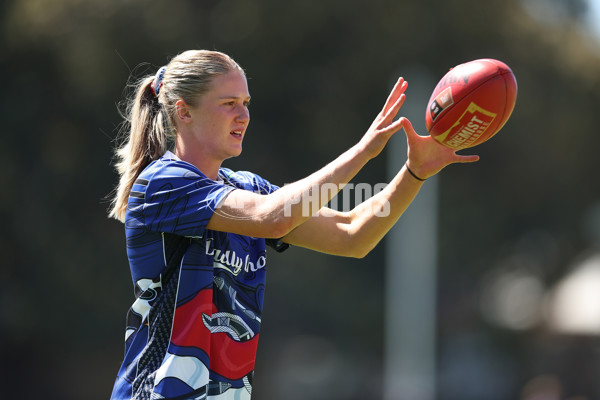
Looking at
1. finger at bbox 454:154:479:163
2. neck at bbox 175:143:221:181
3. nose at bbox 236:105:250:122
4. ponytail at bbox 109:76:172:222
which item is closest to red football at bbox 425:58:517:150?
finger at bbox 454:154:479:163

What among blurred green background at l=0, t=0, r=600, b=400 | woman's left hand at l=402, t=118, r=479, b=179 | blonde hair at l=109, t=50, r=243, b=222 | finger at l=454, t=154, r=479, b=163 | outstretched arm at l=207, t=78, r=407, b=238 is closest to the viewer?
outstretched arm at l=207, t=78, r=407, b=238

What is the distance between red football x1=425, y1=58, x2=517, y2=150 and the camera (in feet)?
11.3

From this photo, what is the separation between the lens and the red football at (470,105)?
346cm

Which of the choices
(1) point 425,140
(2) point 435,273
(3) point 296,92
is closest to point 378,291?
(2) point 435,273

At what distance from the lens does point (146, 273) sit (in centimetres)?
312

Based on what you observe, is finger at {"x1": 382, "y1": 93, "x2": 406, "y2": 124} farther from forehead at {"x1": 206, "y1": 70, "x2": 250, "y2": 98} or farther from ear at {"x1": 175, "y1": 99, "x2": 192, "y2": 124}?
ear at {"x1": 175, "y1": 99, "x2": 192, "y2": 124}

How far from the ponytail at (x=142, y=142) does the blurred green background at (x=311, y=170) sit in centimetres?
1241

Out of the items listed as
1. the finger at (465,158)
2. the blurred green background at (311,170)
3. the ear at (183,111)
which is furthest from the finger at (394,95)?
the blurred green background at (311,170)

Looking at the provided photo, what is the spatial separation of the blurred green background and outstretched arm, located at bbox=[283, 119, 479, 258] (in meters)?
12.4

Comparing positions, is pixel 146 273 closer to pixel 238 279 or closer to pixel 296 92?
pixel 238 279

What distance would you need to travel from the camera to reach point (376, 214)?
3.56 meters

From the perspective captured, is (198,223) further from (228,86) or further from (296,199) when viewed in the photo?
(228,86)

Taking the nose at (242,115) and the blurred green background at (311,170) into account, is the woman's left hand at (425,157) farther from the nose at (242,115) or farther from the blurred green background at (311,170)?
the blurred green background at (311,170)

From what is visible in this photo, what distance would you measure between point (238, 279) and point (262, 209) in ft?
1.10
